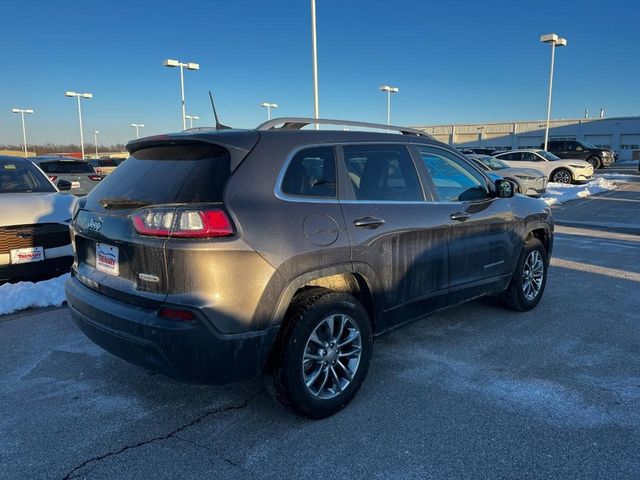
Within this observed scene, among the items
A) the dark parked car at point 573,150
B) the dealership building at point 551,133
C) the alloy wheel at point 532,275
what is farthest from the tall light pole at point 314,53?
the dealership building at point 551,133

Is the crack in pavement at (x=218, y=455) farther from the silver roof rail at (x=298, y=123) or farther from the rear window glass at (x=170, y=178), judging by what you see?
the silver roof rail at (x=298, y=123)

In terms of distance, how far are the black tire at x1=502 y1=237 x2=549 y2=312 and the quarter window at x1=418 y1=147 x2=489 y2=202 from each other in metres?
0.91

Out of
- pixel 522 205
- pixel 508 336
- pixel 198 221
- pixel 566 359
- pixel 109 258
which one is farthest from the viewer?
pixel 522 205

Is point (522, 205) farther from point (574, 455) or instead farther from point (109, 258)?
point (109, 258)

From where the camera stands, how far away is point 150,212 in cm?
268

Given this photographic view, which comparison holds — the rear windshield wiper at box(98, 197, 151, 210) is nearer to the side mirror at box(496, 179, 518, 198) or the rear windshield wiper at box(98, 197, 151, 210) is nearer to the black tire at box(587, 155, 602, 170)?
the side mirror at box(496, 179, 518, 198)

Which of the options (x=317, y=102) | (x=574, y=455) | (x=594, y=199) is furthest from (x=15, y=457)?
(x=594, y=199)

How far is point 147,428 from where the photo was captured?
296 centimetres

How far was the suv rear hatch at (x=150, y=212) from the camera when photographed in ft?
8.59

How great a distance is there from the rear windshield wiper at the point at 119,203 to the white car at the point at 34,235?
2.73 meters

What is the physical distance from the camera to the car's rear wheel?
22.4 m

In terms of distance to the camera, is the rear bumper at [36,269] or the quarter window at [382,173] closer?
the quarter window at [382,173]

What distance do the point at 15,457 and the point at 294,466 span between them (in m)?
1.53

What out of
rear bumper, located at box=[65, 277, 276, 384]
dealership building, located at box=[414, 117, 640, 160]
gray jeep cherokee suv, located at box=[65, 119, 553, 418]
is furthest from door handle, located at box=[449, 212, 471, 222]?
dealership building, located at box=[414, 117, 640, 160]
